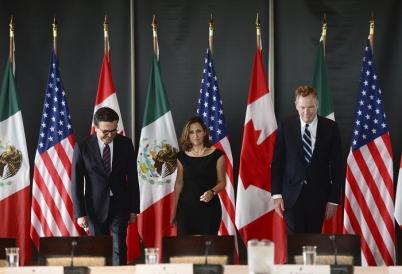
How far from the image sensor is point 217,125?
21.2 feet

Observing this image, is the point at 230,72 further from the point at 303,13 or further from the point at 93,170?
the point at 93,170

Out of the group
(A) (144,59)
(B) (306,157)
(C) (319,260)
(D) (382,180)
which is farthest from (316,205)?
(A) (144,59)

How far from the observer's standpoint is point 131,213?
546cm

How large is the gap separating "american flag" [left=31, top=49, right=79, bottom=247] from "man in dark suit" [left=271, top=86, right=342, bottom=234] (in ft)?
6.70

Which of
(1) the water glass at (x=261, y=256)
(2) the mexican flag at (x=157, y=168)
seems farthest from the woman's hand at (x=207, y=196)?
(1) the water glass at (x=261, y=256)

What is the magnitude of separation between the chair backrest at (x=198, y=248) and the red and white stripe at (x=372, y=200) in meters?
2.49

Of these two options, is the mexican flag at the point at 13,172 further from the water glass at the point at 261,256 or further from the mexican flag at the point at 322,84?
the water glass at the point at 261,256

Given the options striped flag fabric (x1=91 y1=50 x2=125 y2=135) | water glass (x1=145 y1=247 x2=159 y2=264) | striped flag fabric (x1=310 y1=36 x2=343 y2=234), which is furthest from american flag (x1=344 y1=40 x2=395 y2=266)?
water glass (x1=145 y1=247 x2=159 y2=264)

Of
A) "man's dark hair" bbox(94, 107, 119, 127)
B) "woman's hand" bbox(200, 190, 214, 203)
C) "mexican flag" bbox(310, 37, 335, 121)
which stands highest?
"mexican flag" bbox(310, 37, 335, 121)

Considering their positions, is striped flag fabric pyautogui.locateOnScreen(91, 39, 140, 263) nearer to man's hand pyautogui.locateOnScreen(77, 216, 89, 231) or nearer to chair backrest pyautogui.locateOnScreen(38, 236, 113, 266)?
man's hand pyautogui.locateOnScreen(77, 216, 89, 231)

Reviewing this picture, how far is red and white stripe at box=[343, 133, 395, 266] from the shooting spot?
6.20m

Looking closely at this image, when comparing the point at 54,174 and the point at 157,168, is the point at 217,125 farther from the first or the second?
the point at 54,174

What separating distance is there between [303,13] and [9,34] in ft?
9.44

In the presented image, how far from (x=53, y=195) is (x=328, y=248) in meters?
3.21
